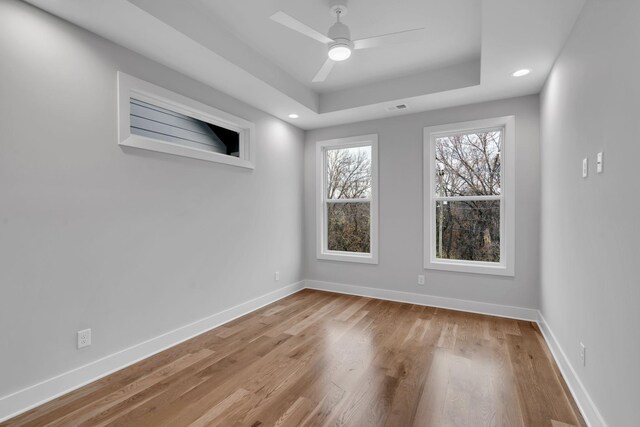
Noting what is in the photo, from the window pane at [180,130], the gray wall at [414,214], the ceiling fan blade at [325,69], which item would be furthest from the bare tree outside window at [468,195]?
the window pane at [180,130]

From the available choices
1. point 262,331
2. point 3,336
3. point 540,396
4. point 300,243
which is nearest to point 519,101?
point 540,396

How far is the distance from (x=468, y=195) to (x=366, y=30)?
2315mm

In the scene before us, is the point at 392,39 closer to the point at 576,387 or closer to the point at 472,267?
the point at 576,387

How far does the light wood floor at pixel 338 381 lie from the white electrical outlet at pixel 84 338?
0.97 feet

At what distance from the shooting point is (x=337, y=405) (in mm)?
1974

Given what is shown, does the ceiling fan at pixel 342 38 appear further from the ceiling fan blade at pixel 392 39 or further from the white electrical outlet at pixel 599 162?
the white electrical outlet at pixel 599 162

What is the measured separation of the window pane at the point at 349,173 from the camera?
4.57m

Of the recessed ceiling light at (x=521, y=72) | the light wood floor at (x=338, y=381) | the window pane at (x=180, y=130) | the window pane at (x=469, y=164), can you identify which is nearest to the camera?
the light wood floor at (x=338, y=381)

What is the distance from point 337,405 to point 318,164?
3459 millimetres

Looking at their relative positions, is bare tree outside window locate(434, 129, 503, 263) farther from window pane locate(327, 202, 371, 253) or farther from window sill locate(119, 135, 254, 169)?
window sill locate(119, 135, 254, 169)

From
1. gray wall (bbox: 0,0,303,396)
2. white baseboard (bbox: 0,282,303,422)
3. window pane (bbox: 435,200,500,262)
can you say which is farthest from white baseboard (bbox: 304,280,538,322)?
gray wall (bbox: 0,0,303,396)

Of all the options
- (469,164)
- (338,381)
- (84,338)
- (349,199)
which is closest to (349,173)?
(349,199)

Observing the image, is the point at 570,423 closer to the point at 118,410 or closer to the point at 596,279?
the point at 596,279

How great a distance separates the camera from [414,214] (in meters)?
4.11
